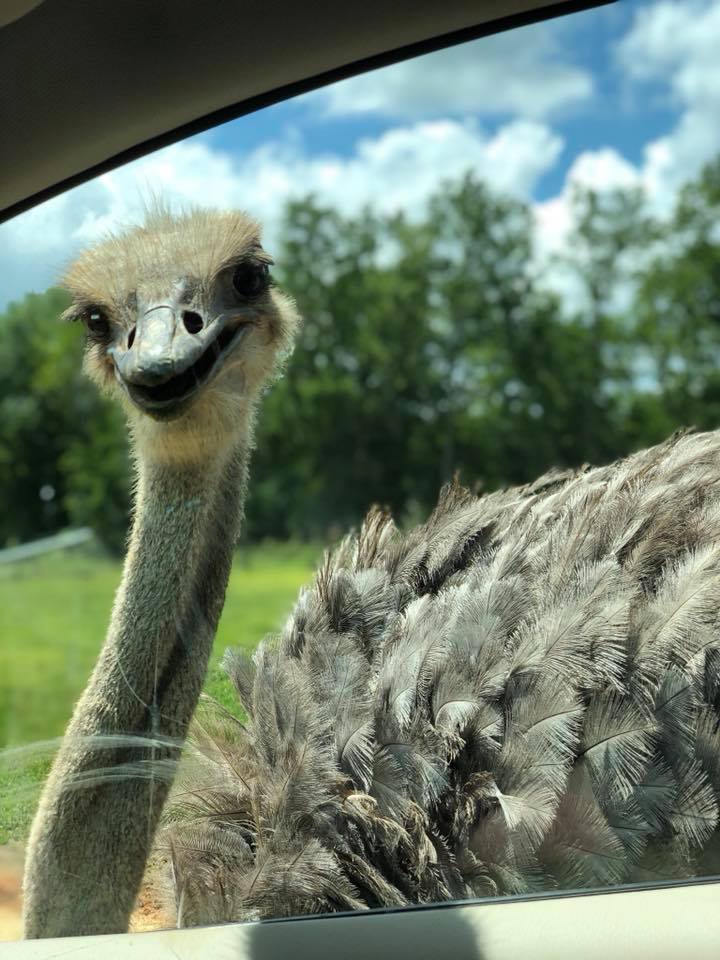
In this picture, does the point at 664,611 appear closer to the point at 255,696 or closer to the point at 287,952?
the point at 255,696

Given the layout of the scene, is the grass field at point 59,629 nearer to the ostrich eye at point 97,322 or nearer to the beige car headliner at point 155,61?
the ostrich eye at point 97,322

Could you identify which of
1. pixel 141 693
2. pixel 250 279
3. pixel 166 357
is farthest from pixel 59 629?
pixel 250 279

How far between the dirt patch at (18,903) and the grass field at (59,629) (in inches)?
1.3

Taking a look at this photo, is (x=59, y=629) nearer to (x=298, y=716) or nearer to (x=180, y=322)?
(x=298, y=716)

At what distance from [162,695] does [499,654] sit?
0.54 metres

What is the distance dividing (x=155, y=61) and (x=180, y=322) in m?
0.44

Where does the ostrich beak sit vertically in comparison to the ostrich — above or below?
above

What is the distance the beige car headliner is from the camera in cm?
170

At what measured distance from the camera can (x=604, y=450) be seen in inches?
88.3

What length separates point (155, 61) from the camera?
175 cm

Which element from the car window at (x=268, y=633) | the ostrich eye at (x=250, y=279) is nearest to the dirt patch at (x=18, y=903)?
the car window at (x=268, y=633)

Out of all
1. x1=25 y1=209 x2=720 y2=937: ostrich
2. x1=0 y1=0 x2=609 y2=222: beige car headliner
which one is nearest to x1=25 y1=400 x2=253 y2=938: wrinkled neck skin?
x1=25 y1=209 x2=720 y2=937: ostrich

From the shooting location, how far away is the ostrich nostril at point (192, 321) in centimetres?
164

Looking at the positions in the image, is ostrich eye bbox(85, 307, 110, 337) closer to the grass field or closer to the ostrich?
the ostrich
